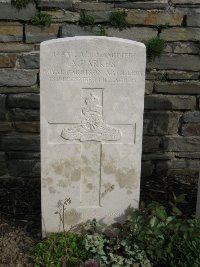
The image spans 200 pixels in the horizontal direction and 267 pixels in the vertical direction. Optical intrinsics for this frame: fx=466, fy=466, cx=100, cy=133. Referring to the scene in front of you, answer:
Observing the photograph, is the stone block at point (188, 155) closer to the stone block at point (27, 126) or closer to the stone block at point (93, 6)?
the stone block at point (27, 126)

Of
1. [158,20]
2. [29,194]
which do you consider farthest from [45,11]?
[29,194]

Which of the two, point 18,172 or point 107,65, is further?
point 18,172

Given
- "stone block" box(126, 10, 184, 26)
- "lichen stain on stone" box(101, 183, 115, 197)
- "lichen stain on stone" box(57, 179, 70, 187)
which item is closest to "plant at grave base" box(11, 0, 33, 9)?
"stone block" box(126, 10, 184, 26)

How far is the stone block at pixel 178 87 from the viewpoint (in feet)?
14.2

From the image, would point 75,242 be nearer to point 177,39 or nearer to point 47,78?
point 47,78

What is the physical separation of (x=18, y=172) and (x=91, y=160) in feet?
4.40

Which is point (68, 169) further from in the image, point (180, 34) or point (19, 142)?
point (180, 34)

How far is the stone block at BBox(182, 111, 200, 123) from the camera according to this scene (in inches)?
174

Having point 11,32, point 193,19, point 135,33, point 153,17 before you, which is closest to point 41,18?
point 11,32

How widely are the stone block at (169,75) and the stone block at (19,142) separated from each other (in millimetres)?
1216

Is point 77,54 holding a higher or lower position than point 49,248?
higher

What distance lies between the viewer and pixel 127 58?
313 centimetres

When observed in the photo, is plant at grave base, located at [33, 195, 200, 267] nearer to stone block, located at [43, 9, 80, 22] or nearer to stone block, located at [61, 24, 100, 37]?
stone block, located at [61, 24, 100, 37]

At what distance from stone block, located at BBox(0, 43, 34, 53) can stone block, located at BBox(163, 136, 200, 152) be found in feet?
5.11
